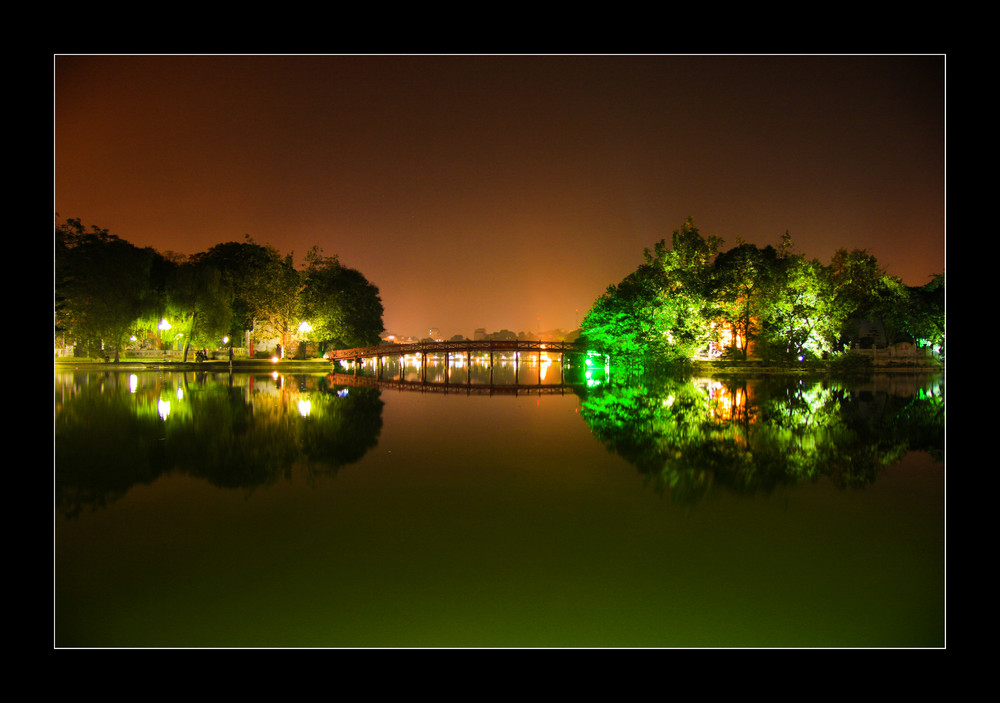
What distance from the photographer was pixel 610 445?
31.2ft

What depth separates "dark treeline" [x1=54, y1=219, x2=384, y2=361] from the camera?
29.6m

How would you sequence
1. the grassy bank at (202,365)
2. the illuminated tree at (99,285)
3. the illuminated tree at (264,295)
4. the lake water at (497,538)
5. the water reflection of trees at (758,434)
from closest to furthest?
the lake water at (497,538) < the water reflection of trees at (758,434) < the illuminated tree at (99,285) < the grassy bank at (202,365) < the illuminated tree at (264,295)

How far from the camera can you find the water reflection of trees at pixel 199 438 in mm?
7348

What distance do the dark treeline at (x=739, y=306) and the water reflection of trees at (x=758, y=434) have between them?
11434 millimetres

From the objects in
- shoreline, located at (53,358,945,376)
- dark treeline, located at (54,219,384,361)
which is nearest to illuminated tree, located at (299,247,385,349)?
dark treeline, located at (54,219,384,361)

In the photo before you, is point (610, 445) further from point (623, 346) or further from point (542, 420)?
→ point (623, 346)

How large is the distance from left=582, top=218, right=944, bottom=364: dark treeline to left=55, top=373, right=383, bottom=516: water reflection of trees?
20.8 m

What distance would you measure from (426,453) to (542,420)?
469 cm

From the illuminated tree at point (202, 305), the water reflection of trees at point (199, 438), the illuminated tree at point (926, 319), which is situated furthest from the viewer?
the illuminated tree at point (926, 319)

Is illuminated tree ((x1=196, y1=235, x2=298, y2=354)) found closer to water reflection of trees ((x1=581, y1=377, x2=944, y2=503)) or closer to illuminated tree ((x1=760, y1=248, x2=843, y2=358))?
water reflection of trees ((x1=581, y1=377, x2=944, y2=503))

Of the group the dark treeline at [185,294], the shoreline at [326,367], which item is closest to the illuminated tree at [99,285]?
the dark treeline at [185,294]

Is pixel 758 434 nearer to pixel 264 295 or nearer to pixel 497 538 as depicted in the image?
pixel 497 538

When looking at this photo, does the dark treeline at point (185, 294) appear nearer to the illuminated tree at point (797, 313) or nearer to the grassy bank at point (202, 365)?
the grassy bank at point (202, 365)
